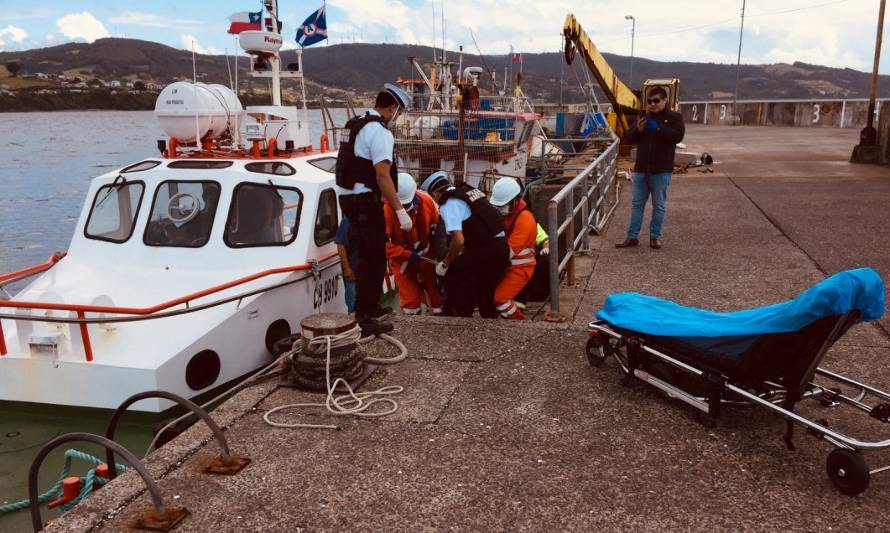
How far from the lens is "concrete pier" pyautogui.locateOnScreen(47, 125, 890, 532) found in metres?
2.79

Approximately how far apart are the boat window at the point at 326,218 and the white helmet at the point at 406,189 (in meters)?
0.99

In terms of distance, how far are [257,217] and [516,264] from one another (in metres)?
2.68

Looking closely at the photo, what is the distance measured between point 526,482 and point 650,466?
60cm

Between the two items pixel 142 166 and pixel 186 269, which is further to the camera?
pixel 142 166

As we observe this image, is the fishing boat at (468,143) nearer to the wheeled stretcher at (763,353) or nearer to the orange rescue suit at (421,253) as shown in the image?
the orange rescue suit at (421,253)

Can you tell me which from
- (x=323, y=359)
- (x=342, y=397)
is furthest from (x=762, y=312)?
(x=323, y=359)

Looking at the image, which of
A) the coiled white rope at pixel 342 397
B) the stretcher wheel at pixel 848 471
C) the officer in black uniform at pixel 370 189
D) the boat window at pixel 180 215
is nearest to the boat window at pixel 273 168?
the boat window at pixel 180 215

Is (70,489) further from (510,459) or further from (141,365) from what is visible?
(510,459)

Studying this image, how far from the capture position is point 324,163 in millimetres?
7469

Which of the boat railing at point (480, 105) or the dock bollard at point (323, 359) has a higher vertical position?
the boat railing at point (480, 105)

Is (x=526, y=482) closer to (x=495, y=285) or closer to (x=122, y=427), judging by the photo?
(x=495, y=285)

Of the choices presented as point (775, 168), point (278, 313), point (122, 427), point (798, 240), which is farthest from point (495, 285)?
point (775, 168)

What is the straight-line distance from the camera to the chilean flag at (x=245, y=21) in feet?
26.4

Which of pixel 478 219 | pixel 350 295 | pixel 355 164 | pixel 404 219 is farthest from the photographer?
pixel 350 295
